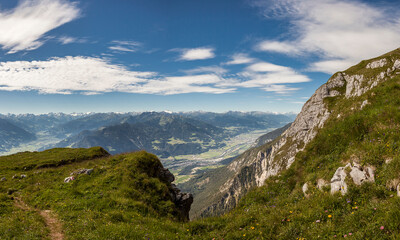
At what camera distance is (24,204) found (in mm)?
19594

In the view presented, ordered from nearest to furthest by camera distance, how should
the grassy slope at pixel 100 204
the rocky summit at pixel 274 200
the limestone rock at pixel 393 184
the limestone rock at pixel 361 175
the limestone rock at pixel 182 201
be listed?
the limestone rock at pixel 393 184 < the rocky summit at pixel 274 200 < the limestone rock at pixel 361 175 < the grassy slope at pixel 100 204 < the limestone rock at pixel 182 201

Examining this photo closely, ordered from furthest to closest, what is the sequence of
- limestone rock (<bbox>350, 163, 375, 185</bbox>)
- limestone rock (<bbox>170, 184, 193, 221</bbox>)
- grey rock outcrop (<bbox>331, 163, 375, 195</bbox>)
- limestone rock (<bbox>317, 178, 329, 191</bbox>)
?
1. limestone rock (<bbox>170, 184, 193, 221</bbox>)
2. limestone rock (<bbox>317, 178, 329, 191</bbox>)
3. grey rock outcrop (<bbox>331, 163, 375, 195</bbox>)
4. limestone rock (<bbox>350, 163, 375, 185</bbox>)

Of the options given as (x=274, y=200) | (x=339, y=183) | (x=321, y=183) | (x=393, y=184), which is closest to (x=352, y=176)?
(x=339, y=183)

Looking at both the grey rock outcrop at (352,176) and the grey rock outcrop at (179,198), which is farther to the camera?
the grey rock outcrop at (179,198)

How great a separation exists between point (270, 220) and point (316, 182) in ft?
20.1

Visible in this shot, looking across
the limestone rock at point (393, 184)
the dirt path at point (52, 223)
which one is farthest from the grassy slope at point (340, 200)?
the dirt path at point (52, 223)

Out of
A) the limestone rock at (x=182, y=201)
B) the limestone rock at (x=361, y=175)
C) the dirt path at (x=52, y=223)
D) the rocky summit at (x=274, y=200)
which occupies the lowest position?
the limestone rock at (x=182, y=201)

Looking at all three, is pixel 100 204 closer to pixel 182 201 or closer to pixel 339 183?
pixel 182 201

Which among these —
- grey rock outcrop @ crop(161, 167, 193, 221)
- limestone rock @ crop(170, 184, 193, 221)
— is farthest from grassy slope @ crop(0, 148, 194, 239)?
limestone rock @ crop(170, 184, 193, 221)

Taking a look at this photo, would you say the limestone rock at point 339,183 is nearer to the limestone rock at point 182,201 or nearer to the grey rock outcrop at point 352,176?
the grey rock outcrop at point 352,176

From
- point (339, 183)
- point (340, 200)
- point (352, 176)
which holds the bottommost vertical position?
point (340, 200)

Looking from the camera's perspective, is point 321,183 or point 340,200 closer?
point 340,200

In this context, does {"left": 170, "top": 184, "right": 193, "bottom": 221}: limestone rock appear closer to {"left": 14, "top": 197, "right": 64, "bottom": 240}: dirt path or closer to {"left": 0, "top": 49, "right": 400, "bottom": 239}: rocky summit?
{"left": 0, "top": 49, "right": 400, "bottom": 239}: rocky summit

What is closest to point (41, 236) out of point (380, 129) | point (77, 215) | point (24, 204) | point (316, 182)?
point (77, 215)
